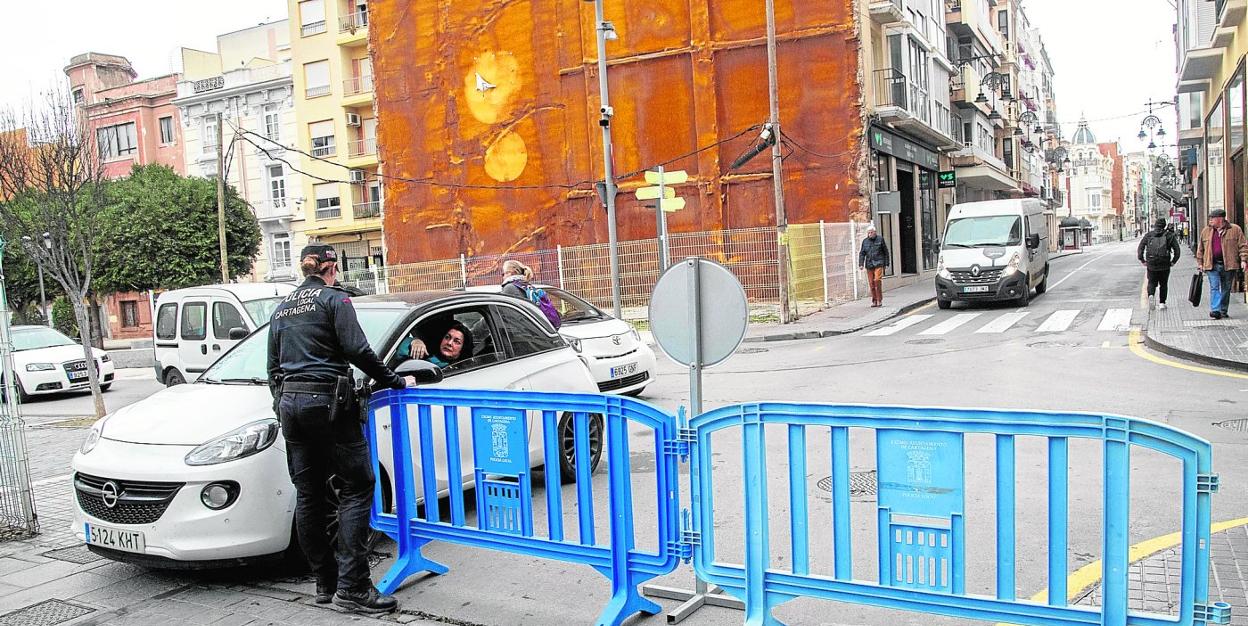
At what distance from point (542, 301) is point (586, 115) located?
63.3 feet

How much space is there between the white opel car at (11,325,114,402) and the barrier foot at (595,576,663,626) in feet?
54.3

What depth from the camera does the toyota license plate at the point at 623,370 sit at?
1109 cm

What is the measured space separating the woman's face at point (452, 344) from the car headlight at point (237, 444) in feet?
4.56

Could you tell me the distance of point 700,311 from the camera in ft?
15.4

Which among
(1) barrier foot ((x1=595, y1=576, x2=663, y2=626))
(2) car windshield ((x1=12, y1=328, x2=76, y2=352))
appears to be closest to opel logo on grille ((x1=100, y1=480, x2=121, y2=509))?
(1) barrier foot ((x1=595, y1=576, x2=663, y2=626))

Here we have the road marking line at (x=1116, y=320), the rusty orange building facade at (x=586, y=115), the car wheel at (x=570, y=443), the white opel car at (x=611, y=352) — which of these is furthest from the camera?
the rusty orange building facade at (x=586, y=115)

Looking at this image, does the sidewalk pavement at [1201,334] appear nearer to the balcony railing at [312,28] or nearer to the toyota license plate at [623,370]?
the toyota license plate at [623,370]

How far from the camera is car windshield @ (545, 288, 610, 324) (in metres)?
12.2

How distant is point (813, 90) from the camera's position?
26906 mm

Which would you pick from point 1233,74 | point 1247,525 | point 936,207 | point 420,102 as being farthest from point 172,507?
point 936,207

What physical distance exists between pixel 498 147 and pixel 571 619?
28066 mm

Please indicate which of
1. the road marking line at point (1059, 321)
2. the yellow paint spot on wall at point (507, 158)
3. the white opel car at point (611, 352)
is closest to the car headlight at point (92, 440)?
the white opel car at point (611, 352)

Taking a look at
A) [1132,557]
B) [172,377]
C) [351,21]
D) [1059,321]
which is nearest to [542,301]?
[1132,557]

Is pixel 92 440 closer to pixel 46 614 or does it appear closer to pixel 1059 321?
pixel 46 614
